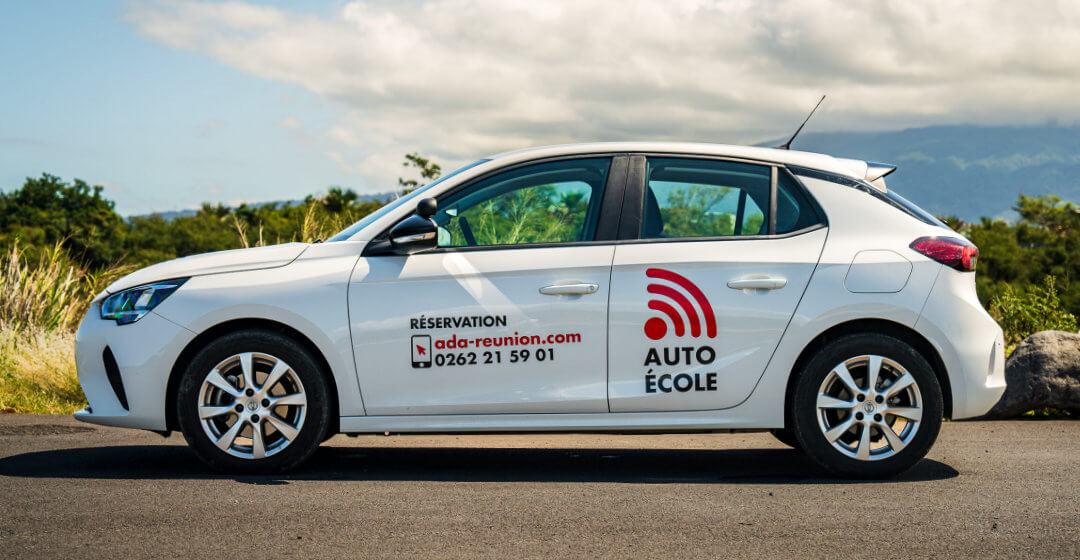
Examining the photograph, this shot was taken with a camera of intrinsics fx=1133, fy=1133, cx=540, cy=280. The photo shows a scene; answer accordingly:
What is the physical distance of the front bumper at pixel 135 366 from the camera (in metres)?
6.05

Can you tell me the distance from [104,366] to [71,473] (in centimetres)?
63

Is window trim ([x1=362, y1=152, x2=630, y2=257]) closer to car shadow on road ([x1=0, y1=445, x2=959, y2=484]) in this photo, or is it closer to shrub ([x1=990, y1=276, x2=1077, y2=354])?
car shadow on road ([x1=0, y1=445, x2=959, y2=484])

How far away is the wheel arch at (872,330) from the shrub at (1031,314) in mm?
5410

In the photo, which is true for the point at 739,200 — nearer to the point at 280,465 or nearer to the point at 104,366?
the point at 280,465

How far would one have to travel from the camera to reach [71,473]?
20.5 ft

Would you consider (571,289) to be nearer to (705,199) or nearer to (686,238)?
(686,238)

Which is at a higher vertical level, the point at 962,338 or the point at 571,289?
the point at 571,289

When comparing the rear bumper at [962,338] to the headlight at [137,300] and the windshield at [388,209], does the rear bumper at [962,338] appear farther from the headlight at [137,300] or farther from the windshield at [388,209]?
the headlight at [137,300]

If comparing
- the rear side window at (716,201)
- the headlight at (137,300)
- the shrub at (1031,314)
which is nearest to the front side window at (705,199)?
the rear side window at (716,201)

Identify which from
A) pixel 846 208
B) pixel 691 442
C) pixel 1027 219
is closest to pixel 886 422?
pixel 846 208

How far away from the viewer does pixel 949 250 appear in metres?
6.12

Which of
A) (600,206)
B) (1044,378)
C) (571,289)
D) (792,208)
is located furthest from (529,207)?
(1044,378)

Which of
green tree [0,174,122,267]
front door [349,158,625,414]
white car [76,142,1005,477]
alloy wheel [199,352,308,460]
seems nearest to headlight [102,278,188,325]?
white car [76,142,1005,477]

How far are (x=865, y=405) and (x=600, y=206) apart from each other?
1773 mm
